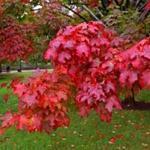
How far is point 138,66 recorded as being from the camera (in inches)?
119

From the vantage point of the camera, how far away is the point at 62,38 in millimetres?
3365

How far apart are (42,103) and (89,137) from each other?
426 centimetres

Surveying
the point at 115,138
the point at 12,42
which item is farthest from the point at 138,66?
the point at 12,42

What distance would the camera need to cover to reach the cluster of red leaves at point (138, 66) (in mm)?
3027

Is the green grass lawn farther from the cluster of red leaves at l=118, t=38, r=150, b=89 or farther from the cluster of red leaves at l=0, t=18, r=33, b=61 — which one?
the cluster of red leaves at l=118, t=38, r=150, b=89

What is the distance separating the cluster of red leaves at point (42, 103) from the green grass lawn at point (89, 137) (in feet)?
11.0

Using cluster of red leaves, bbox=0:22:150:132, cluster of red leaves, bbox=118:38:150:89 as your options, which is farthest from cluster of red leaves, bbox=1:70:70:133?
cluster of red leaves, bbox=118:38:150:89

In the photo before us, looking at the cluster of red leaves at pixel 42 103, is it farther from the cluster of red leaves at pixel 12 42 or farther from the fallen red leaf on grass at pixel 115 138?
the cluster of red leaves at pixel 12 42

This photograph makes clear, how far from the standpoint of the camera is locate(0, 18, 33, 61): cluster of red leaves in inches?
433

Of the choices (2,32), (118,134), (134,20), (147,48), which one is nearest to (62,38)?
(147,48)

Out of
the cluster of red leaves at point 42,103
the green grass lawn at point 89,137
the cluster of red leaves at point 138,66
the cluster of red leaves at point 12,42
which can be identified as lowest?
the green grass lawn at point 89,137

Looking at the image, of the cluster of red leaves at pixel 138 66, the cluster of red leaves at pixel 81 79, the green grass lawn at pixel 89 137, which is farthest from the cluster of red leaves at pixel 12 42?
the cluster of red leaves at pixel 138 66

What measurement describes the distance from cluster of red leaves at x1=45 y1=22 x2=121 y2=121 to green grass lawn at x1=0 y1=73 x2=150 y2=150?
3.36 metres

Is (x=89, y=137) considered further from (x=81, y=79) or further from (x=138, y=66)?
(x=138, y=66)
